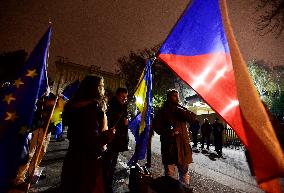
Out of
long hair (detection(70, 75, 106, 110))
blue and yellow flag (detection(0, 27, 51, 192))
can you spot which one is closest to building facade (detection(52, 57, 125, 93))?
blue and yellow flag (detection(0, 27, 51, 192))

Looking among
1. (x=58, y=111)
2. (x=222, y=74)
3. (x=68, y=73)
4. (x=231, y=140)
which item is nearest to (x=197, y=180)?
(x=58, y=111)

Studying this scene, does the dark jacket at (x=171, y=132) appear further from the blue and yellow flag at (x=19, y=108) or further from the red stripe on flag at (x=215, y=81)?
the blue and yellow flag at (x=19, y=108)

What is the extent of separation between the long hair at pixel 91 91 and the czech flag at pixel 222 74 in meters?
0.85

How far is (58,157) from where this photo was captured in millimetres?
8648

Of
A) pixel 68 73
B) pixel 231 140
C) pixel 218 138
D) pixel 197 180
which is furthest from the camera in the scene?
pixel 68 73

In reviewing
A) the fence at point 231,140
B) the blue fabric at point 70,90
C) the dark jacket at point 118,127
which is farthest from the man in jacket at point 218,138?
the dark jacket at point 118,127

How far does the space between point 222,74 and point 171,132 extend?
243 centimetres

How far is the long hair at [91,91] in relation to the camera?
2865mm

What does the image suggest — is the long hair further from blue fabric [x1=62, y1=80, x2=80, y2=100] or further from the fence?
the fence

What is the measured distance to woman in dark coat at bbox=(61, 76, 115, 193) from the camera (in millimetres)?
2650

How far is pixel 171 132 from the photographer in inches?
187

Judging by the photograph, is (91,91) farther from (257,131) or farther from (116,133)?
(116,133)

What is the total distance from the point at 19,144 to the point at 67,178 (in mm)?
950

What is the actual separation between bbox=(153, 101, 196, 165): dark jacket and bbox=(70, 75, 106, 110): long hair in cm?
214
